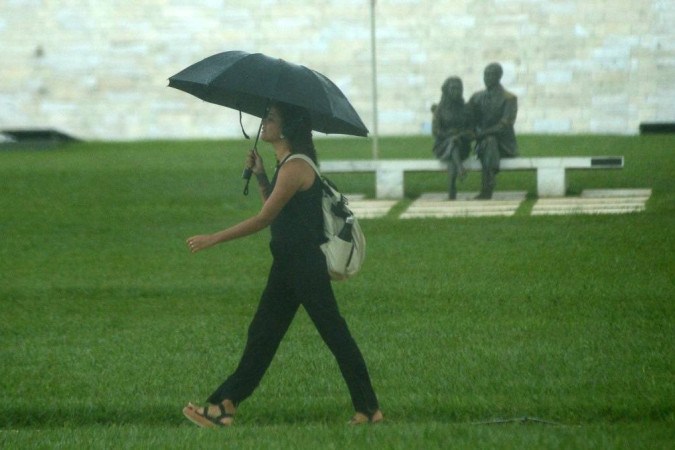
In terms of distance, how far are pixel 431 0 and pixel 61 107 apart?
8.27 m

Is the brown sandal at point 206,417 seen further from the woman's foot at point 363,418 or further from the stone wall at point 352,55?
the stone wall at point 352,55

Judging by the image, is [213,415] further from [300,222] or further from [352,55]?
[352,55]

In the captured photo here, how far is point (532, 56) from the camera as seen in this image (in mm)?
30922

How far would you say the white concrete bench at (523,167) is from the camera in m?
18.0

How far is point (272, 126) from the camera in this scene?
Result: 694 cm

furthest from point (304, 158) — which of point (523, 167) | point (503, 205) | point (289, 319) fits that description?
point (523, 167)

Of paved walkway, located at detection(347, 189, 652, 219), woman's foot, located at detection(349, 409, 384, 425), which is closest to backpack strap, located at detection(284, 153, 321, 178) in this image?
woman's foot, located at detection(349, 409, 384, 425)

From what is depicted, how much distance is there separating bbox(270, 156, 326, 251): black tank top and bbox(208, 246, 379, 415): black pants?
4 cm

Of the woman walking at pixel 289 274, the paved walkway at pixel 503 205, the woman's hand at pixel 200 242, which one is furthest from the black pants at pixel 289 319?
the paved walkway at pixel 503 205

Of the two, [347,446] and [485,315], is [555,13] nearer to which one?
[485,315]

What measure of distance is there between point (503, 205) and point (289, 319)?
10264 mm

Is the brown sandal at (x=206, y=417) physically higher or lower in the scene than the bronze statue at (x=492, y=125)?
lower

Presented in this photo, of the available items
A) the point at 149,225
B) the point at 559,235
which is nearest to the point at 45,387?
the point at 559,235

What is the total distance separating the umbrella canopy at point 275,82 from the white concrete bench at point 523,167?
1091cm
